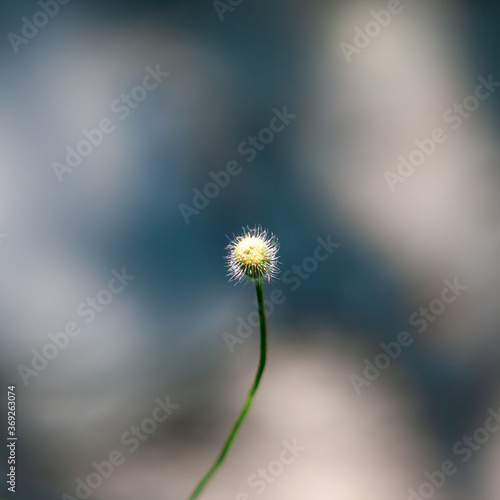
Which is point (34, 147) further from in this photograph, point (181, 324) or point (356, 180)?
point (356, 180)

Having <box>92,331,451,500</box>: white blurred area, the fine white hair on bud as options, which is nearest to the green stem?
the fine white hair on bud

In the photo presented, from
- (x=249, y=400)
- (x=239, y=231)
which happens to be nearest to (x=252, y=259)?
(x=249, y=400)

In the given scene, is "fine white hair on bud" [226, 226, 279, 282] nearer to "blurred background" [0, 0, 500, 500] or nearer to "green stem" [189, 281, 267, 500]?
"green stem" [189, 281, 267, 500]

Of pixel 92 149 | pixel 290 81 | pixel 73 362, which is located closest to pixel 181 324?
pixel 73 362

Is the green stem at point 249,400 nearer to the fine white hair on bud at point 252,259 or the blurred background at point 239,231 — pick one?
the fine white hair on bud at point 252,259

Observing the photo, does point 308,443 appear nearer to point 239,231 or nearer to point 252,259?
point 239,231

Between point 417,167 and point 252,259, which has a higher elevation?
point 417,167

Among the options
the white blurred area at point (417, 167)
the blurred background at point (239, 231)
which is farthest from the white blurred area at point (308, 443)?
the white blurred area at point (417, 167)

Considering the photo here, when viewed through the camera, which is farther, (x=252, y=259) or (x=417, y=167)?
(x=417, y=167)
